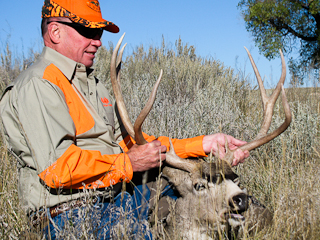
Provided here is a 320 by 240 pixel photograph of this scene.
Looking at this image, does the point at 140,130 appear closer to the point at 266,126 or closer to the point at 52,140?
the point at 52,140

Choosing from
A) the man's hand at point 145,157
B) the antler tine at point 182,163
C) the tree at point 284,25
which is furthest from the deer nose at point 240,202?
the tree at point 284,25

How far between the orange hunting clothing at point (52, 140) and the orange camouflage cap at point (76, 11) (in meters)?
0.45

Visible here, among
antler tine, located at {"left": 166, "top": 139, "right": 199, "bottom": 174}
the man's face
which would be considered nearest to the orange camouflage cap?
the man's face

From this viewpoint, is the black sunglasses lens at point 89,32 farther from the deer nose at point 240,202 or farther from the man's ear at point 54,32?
the deer nose at point 240,202

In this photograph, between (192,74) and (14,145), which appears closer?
(14,145)

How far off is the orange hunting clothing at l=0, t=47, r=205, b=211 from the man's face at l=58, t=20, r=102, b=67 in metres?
0.24

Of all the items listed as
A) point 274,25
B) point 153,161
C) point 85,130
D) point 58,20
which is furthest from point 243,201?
point 274,25

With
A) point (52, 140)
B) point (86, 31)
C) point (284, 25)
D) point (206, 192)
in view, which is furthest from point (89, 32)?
point (284, 25)

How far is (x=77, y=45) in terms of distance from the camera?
2781mm

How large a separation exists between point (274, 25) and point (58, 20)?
1848 centimetres

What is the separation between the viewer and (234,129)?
4887mm

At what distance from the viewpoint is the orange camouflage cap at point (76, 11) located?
2.66 metres

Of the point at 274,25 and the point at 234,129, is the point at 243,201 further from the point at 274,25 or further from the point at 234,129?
the point at 274,25

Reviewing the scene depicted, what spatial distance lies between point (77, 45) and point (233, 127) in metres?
3.02
